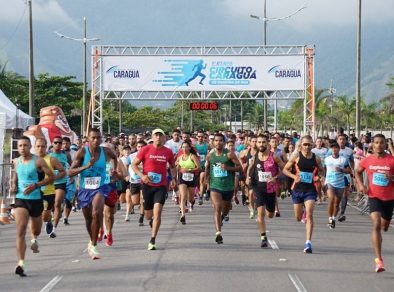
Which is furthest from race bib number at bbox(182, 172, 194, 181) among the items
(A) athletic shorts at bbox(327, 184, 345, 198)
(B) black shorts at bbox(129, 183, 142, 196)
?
(A) athletic shorts at bbox(327, 184, 345, 198)

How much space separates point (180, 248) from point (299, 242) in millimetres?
2272

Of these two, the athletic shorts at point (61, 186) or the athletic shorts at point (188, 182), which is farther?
the athletic shorts at point (188, 182)

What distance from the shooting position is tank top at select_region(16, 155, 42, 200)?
37.3ft

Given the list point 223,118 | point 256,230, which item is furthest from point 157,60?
point 223,118

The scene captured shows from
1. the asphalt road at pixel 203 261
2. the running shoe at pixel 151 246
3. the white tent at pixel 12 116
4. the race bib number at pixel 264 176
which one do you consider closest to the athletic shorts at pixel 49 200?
the asphalt road at pixel 203 261

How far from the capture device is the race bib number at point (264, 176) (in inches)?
554

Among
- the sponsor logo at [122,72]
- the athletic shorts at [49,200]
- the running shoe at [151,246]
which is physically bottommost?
the running shoe at [151,246]

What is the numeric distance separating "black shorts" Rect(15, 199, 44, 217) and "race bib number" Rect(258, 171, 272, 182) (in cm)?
403

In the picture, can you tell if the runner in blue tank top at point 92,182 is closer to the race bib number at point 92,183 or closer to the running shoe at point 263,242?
the race bib number at point 92,183

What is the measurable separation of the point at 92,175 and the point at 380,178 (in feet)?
13.5

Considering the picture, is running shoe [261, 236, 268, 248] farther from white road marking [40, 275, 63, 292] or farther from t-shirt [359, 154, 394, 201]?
white road marking [40, 275, 63, 292]

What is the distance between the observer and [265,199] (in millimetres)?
14172

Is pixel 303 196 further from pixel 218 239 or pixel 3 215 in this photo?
pixel 3 215

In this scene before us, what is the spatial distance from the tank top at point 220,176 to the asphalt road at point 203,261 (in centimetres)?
93
